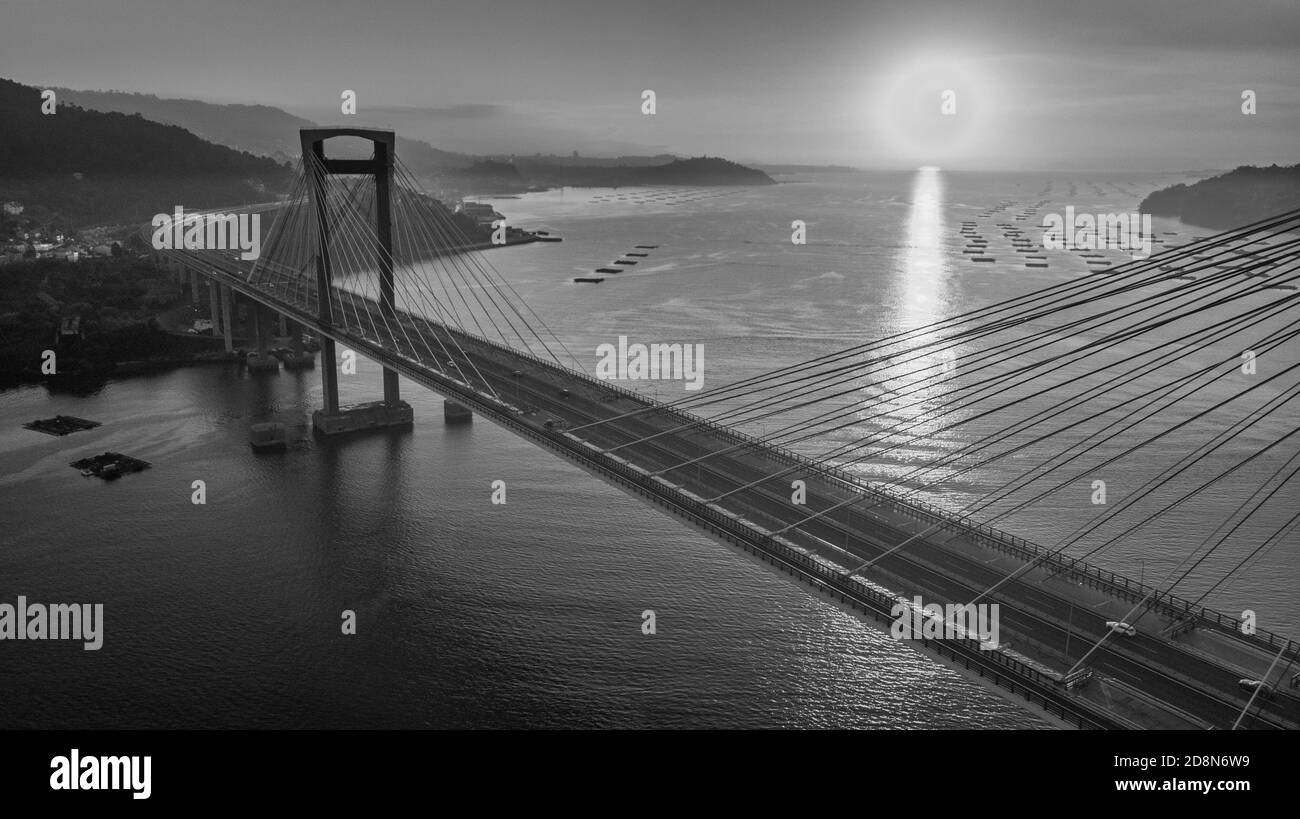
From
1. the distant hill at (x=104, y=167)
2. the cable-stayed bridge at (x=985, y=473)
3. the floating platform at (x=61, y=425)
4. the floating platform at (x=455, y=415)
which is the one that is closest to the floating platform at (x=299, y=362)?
Answer: the cable-stayed bridge at (x=985, y=473)

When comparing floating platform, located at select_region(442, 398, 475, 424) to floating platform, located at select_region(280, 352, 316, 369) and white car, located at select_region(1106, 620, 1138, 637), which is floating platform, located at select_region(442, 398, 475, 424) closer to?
floating platform, located at select_region(280, 352, 316, 369)

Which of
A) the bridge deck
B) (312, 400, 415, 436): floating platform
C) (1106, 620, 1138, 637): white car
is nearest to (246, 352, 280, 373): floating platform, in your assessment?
(312, 400, 415, 436): floating platform

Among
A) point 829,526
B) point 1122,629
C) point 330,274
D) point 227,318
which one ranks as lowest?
point 1122,629

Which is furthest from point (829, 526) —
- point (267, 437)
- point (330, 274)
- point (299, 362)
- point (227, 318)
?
point (227, 318)

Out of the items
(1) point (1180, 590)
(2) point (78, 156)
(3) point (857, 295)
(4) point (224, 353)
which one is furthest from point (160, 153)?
(1) point (1180, 590)

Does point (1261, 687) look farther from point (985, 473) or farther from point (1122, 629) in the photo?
point (985, 473)

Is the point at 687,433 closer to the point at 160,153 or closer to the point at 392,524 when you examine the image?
the point at 392,524
